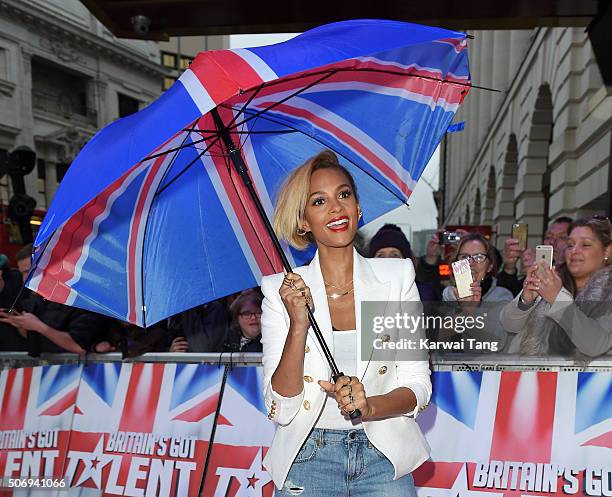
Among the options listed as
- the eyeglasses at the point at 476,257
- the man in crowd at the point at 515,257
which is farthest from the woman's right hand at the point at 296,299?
the man in crowd at the point at 515,257

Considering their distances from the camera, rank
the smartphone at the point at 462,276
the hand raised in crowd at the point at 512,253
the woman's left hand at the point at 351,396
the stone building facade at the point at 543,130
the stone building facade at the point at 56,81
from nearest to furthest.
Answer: the woman's left hand at the point at 351,396 < the smartphone at the point at 462,276 < the hand raised in crowd at the point at 512,253 < the stone building facade at the point at 543,130 < the stone building facade at the point at 56,81

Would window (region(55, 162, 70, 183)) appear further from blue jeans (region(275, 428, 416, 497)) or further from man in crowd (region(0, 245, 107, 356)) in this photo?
blue jeans (region(275, 428, 416, 497))

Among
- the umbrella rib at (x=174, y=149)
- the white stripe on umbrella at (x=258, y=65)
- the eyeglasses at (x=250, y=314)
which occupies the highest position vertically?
the white stripe on umbrella at (x=258, y=65)

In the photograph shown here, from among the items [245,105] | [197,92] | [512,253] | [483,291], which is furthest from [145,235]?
[512,253]

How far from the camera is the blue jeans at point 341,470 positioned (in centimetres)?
218

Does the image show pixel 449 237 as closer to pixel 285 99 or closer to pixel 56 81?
pixel 285 99

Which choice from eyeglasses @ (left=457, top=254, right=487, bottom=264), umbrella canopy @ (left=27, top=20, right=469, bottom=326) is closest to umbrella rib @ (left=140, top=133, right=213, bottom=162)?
umbrella canopy @ (left=27, top=20, right=469, bottom=326)

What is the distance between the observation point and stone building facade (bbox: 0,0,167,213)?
3297cm

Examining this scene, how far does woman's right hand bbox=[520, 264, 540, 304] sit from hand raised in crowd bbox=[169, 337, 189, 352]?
2.64 meters

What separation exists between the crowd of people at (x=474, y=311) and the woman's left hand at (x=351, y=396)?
1.44 m

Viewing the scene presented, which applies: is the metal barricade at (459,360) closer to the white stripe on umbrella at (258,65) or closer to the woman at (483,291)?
the woman at (483,291)

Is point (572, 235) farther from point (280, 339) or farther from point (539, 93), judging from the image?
point (539, 93)

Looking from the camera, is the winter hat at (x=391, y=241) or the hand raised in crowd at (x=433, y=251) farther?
the hand raised in crowd at (x=433, y=251)

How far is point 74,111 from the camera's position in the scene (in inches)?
1549
